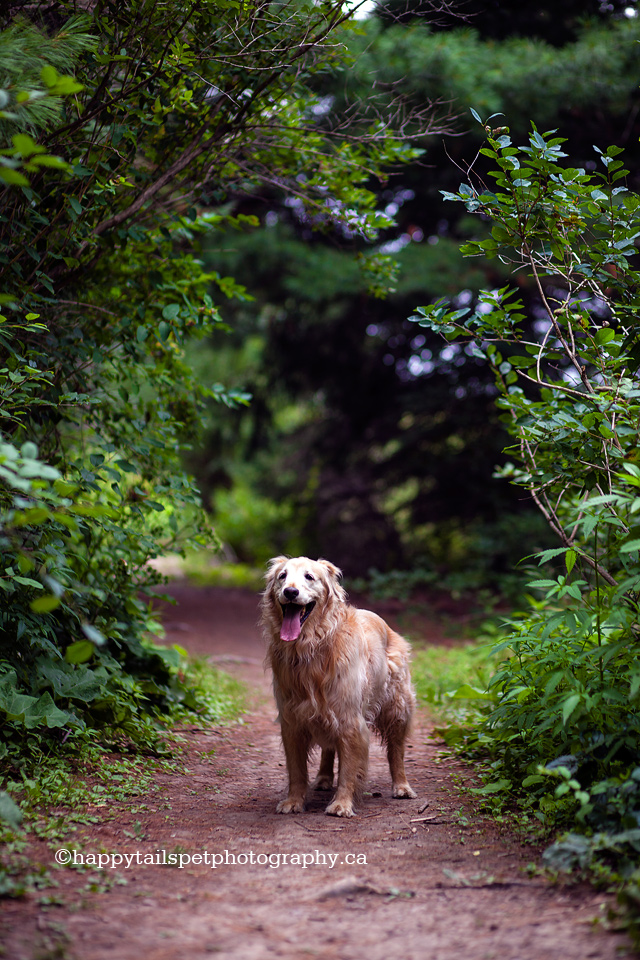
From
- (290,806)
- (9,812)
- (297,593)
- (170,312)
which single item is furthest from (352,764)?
(170,312)

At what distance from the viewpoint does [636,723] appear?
330cm

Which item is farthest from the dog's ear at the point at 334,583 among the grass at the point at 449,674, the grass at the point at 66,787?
the grass at the point at 449,674

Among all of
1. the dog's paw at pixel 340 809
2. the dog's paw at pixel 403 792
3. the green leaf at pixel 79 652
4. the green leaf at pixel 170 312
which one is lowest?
the dog's paw at pixel 403 792

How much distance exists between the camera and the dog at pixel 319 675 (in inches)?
160

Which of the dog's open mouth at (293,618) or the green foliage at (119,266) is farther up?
the green foliage at (119,266)

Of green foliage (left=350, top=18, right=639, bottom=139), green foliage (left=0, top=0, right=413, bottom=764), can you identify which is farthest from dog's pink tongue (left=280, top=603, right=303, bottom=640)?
green foliage (left=350, top=18, right=639, bottom=139)

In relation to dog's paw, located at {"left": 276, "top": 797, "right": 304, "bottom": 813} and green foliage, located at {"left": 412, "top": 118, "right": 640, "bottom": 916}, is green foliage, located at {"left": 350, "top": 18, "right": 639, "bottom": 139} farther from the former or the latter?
dog's paw, located at {"left": 276, "top": 797, "right": 304, "bottom": 813}

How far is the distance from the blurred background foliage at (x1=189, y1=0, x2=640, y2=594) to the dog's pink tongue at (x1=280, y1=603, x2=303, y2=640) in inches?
207

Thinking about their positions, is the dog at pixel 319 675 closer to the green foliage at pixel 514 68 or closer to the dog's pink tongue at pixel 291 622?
the dog's pink tongue at pixel 291 622

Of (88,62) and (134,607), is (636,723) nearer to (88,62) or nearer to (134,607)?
(134,607)

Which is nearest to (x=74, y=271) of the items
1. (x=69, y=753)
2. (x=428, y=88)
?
(x=69, y=753)

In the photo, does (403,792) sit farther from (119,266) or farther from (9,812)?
(119,266)

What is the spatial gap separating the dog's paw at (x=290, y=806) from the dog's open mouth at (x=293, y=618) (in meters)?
0.90

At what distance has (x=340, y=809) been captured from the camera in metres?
3.96
